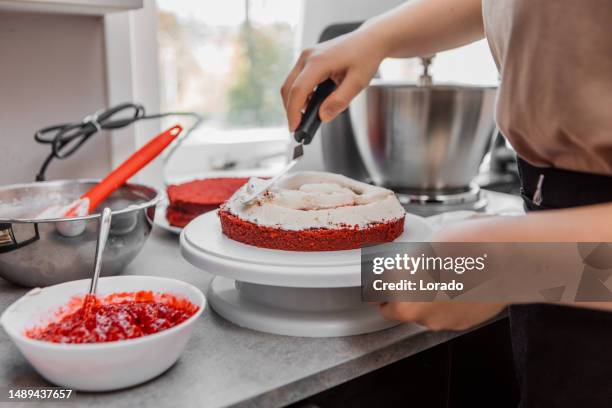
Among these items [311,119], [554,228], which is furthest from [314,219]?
[554,228]

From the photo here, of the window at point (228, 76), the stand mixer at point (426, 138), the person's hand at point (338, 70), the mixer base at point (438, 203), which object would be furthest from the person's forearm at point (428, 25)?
the window at point (228, 76)

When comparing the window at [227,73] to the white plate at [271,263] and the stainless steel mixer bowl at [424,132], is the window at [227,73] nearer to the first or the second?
the stainless steel mixer bowl at [424,132]

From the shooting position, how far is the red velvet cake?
2.25ft

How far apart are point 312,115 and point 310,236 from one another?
0.67ft

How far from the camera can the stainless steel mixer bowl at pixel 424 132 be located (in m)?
1.04

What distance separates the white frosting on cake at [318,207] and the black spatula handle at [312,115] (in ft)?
0.22

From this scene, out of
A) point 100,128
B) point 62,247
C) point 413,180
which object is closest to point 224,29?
point 100,128

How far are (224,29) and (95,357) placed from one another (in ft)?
4.03

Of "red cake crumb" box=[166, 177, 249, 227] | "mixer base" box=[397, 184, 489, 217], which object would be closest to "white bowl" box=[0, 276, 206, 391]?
"red cake crumb" box=[166, 177, 249, 227]

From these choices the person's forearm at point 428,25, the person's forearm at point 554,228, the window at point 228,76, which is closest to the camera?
the person's forearm at point 554,228

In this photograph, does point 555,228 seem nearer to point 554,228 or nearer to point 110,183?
point 554,228

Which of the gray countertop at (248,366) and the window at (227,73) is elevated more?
the window at (227,73)

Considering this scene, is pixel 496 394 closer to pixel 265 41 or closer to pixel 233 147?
pixel 233 147

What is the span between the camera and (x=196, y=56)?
5.16 feet
